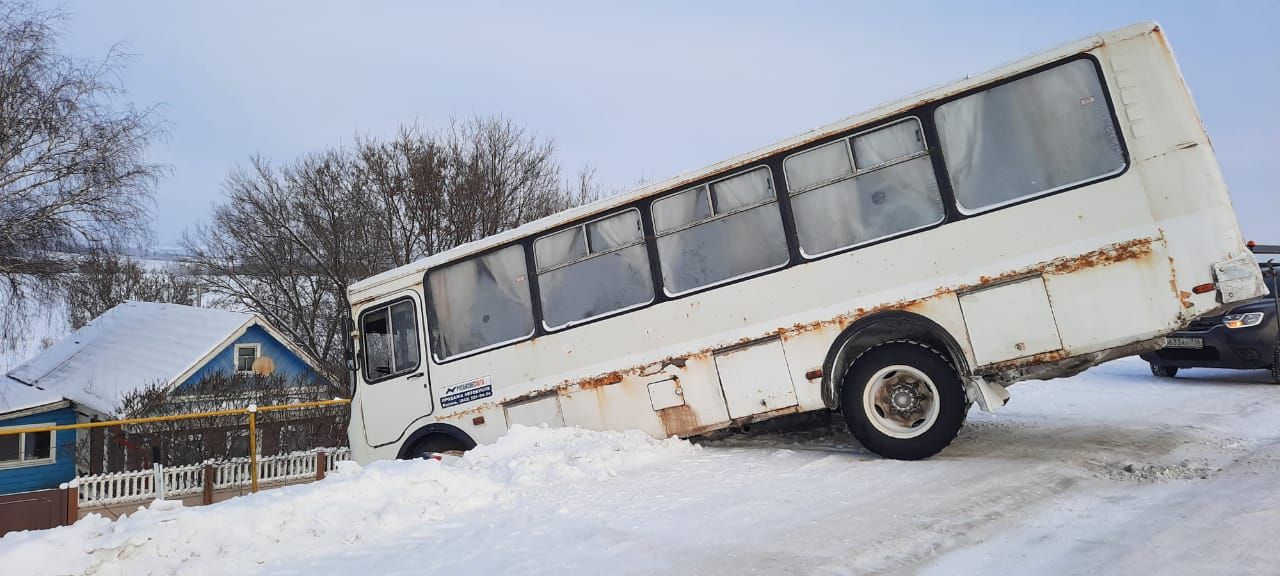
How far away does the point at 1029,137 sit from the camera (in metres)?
6.22

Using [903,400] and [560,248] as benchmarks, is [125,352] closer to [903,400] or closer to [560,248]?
[560,248]

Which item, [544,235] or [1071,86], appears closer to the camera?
[1071,86]

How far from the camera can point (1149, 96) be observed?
5840 millimetres

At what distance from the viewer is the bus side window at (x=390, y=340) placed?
31.0ft

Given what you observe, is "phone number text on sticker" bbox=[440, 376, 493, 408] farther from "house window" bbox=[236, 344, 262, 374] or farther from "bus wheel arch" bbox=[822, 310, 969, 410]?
"house window" bbox=[236, 344, 262, 374]

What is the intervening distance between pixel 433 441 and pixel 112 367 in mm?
24255

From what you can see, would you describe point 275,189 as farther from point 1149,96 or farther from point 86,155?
point 1149,96

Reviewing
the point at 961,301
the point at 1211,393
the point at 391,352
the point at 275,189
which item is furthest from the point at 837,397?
the point at 275,189

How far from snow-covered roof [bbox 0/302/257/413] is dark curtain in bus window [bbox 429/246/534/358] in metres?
19.3

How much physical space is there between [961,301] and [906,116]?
1750mm

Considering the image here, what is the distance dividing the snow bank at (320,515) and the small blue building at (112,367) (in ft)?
62.8

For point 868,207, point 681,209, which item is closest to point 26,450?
point 681,209

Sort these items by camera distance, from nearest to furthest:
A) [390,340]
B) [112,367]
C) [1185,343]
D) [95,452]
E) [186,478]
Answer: [390,340] → [1185,343] → [186,478] → [95,452] → [112,367]

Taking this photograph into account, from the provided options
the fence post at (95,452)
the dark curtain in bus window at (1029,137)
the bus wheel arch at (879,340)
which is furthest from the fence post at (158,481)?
the dark curtain in bus window at (1029,137)
